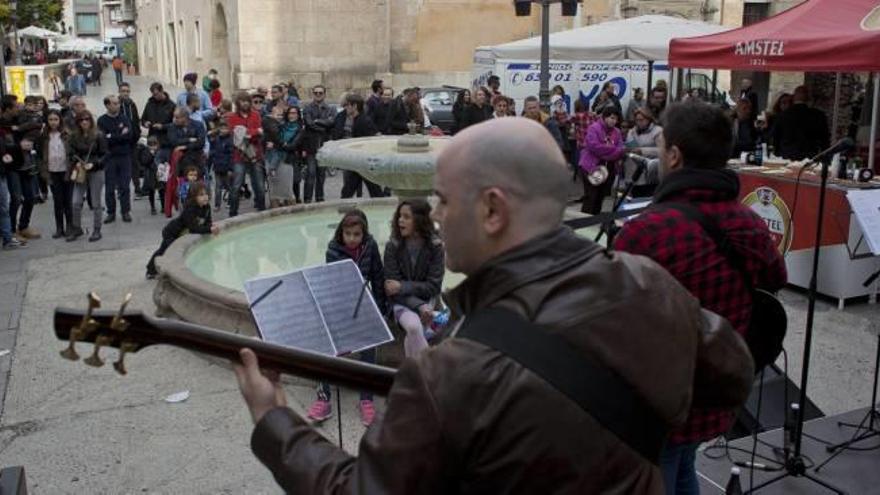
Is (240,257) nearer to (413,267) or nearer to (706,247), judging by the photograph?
(413,267)

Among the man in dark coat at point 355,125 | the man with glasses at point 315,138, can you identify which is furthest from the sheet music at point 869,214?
the man with glasses at point 315,138

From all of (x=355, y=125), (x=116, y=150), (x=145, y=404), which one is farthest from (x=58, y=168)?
(x=145, y=404)

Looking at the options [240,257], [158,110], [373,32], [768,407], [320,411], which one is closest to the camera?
[768,407]

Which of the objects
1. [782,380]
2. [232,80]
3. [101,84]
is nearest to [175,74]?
[101,84]

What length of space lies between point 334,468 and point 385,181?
6519 mm

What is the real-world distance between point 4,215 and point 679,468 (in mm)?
9734

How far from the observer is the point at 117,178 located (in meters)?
11.8

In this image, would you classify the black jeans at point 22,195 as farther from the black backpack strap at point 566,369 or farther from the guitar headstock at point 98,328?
the black backpack strap at point 566,369

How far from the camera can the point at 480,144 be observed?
1592mm

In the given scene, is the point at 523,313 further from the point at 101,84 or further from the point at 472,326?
the point at 101,84

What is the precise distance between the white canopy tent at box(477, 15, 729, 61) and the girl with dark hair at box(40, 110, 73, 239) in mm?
9215

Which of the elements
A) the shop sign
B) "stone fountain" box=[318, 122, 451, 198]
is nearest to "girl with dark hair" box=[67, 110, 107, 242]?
"stone fountain" box=[318, 122, 451, 198]

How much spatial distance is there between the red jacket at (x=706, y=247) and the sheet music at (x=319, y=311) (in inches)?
55.7

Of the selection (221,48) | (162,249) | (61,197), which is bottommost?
(162,249)
